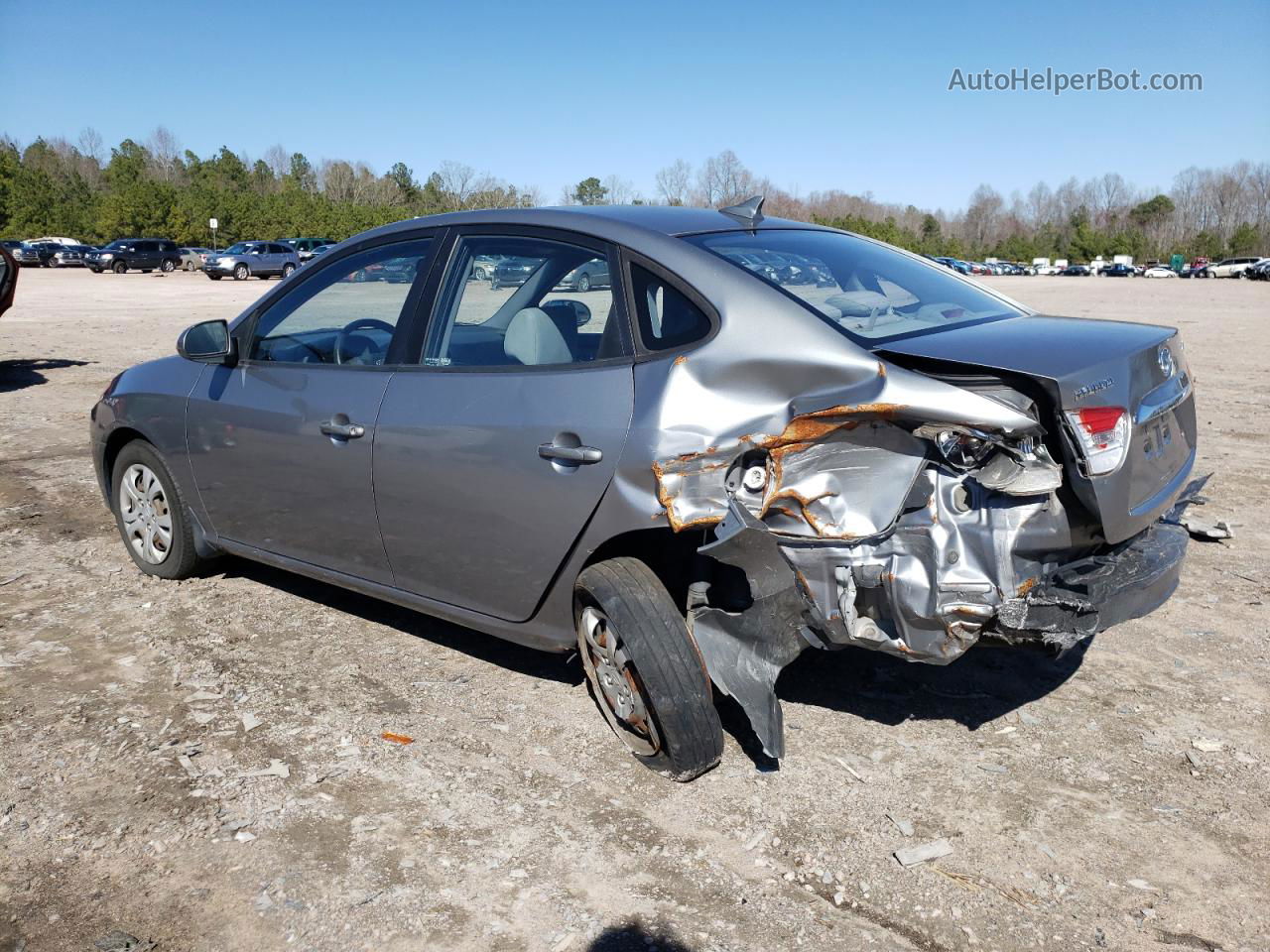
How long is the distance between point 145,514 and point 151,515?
5 centimetres

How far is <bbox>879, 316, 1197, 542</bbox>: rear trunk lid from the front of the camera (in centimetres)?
310

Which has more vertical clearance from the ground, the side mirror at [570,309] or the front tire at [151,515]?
the side mirror at [570,309]

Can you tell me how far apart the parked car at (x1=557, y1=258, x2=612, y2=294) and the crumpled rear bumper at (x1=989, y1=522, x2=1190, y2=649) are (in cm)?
171

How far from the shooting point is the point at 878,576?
10.3 feet

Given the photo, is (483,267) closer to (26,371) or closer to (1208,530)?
(1208,530)

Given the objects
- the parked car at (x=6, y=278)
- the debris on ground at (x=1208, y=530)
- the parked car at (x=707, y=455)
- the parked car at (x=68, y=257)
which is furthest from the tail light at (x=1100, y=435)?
the parked car at (x=68, y=257)

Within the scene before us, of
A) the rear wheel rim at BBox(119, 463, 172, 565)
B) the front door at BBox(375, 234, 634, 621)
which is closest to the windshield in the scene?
the front door at BBox(375, 234, 634, 621)

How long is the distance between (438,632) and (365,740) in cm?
102

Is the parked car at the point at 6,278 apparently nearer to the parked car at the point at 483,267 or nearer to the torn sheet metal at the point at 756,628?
the parked car at the point at 483,267

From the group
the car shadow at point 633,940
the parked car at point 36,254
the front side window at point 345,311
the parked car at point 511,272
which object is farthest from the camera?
the parked car at point 36,254

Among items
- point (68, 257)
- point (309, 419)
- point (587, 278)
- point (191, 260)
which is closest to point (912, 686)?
point (587, 278)

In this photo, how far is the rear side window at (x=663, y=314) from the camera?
3.48 metres

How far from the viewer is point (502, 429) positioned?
12.2 feet

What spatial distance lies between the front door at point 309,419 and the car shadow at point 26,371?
28.9 ft
